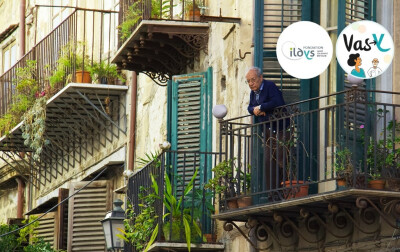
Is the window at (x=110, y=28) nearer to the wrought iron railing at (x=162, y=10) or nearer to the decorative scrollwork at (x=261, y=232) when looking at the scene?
the wrought iron railing at (x=162, y=10)

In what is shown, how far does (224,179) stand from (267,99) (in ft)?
3.42

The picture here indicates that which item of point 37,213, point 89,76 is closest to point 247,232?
point 89,76

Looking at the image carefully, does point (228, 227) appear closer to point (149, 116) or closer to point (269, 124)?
point (269, 124)

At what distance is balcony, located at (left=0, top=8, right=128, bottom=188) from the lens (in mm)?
21922

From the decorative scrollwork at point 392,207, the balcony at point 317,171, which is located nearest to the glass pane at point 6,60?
the balcony at point 317,171

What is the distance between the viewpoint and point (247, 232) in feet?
53.4

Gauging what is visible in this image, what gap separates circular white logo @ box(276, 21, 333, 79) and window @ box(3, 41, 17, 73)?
1345 cm

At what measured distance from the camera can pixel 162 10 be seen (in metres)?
19.0

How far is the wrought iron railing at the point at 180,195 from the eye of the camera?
55.1 feet

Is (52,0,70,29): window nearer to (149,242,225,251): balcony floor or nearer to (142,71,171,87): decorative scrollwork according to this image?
(142,71,171,87): decorative scrollwork

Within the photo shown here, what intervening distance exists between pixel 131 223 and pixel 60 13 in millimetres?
8063

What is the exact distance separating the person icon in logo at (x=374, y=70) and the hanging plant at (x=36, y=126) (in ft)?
30.2

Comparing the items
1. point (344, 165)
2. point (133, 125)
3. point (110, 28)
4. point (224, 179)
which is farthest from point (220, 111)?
point (110, 28)

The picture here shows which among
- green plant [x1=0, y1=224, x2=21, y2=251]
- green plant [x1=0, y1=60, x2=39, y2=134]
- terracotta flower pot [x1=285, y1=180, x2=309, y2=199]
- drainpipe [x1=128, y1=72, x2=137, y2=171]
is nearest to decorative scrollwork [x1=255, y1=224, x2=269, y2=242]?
terracotta flower pot [x1=285, y1=180, x2=309, y2=199]
